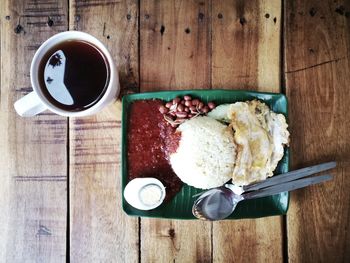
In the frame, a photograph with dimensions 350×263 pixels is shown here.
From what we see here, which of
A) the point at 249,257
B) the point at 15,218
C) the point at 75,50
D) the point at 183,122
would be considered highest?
the point at 75,50

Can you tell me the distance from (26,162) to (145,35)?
1.57ft

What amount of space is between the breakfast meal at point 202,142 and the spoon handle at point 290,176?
15mm

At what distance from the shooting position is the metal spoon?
1.03 m

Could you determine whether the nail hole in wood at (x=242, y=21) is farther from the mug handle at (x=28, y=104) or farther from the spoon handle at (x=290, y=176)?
the mug handle at (x=28, y=104)

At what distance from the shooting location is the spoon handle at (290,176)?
3.38ft

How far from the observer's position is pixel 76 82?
0.96m

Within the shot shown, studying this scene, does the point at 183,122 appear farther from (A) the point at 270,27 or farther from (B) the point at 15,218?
(B) the point at 15,218

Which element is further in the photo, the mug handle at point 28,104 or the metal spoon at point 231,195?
the metal spoon at point 231,195

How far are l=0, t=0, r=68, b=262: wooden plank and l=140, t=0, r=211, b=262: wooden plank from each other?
235 mm

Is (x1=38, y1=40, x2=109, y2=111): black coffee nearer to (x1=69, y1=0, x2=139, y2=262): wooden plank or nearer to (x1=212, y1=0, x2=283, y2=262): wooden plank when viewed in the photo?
(x1=69, y1=0, x2=139, y2=262): wooden plank

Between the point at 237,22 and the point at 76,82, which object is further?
the point at 237,22

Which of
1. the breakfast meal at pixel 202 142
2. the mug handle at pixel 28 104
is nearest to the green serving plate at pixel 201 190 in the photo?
the breakfast meal at pixel 202 142

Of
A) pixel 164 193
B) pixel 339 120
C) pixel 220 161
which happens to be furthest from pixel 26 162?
pixel 339 120

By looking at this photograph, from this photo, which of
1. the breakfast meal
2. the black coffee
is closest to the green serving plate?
the breakfast meal
